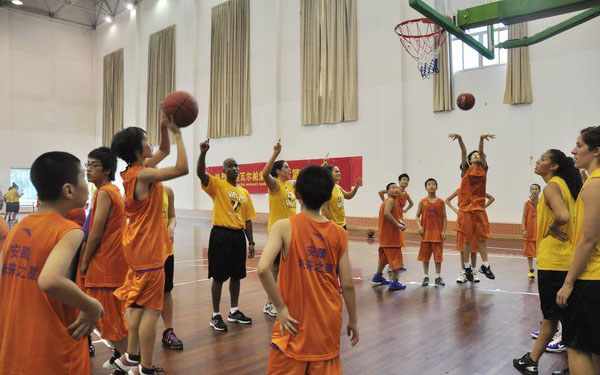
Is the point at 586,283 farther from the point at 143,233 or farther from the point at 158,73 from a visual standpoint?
the point at 158,73

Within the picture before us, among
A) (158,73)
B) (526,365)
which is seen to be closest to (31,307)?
(526,365)

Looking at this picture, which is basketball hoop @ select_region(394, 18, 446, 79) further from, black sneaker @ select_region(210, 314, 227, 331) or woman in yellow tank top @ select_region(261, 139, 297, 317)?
black sneaker @ select_region(210, 314, 227, 331)

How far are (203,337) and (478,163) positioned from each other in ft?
14.5

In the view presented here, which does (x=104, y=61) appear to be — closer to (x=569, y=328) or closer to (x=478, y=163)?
(x=478, y=163)

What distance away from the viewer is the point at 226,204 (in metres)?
4.37

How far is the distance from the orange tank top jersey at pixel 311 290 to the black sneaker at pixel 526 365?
187 cm

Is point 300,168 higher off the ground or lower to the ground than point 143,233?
higher

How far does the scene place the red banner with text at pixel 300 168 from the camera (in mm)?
13914

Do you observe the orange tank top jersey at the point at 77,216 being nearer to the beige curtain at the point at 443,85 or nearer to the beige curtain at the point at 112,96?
the beige curtain at the point at 443,85

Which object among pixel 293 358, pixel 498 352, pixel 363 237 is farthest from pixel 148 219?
pixel 363 237

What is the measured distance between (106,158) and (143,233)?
2.04 feet

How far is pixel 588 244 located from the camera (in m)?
2.27

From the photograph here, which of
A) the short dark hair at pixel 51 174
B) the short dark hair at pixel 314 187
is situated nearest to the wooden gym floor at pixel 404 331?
the short dark hair at pixel 314 187

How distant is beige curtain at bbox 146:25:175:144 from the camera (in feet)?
65.7
